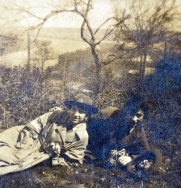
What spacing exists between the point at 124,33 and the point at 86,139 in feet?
5.05

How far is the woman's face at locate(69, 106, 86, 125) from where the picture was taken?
3.98 meters

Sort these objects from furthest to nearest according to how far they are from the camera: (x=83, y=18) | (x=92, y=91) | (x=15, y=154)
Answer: (x=92, y=91) → (x=83, y=18) → (x=15, y=154)

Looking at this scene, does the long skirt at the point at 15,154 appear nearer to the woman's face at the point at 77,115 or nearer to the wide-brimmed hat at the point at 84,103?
the woman's face at the point at 77,115

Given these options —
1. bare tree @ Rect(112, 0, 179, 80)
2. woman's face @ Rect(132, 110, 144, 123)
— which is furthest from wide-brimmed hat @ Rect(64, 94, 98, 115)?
Result: bare tree @ Rect(112, 0, 179, 80)

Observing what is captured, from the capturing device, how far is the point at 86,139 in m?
4.10

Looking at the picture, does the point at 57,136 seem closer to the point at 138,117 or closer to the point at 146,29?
the point at 138,117

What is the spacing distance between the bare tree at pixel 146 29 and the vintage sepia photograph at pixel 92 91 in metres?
0.01

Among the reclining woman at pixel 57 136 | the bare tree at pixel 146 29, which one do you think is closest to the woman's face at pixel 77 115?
the reclining woman at pixel 57 136

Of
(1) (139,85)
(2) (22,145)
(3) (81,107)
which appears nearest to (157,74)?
(1) (139,85)

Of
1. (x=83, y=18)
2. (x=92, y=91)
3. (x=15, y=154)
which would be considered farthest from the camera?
(x=92, y=91)

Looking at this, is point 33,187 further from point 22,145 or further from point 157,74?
point 157,74

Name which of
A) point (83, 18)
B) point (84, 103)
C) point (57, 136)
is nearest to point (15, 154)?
point (57, 136)

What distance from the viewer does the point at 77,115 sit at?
13.0ft

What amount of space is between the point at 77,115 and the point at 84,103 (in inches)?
7.4
